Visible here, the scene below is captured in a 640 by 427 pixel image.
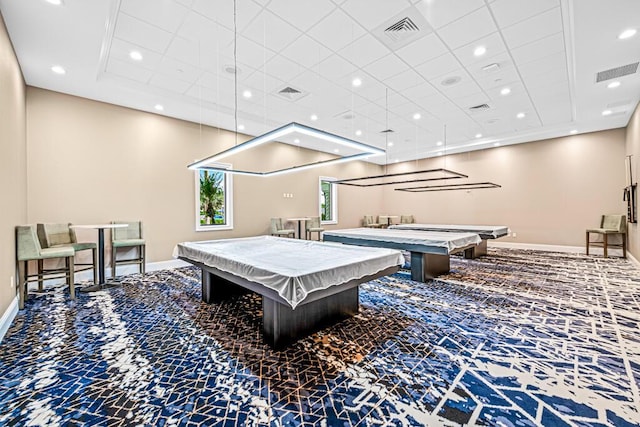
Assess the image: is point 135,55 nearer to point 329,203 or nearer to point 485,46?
point 485,46

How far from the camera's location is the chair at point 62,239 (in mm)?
4672

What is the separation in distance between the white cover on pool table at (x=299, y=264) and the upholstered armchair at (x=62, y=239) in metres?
2.03

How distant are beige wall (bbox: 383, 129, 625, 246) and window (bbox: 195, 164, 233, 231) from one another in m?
8.44

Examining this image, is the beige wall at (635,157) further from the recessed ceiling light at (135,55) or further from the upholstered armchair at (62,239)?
the upholstered armchair at (62,239)

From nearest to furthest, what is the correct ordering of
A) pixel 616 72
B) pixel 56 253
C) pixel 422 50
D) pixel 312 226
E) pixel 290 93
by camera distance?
pixel 56 253 < pixel 422 50 < pixel 616 72 < pixel 290 93 < pixel 312 226

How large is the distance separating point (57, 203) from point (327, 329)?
5.67m

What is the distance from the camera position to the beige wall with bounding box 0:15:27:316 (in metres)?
3.26

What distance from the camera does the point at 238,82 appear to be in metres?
5.21

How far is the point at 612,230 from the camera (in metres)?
7.41

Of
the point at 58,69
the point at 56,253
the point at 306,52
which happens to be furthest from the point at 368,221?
the point at 58,69

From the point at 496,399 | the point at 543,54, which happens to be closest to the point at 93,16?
the point at 496,399

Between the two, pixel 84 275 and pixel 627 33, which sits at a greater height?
pixel 627 33

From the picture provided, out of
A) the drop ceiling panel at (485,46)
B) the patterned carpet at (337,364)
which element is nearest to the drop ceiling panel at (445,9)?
the drop ceiling panel at (485,46)

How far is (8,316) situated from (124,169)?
3.55m
